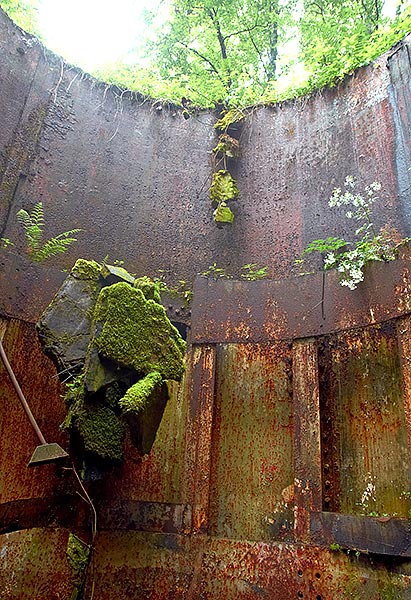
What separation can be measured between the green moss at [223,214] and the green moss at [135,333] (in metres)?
Result: 2.36

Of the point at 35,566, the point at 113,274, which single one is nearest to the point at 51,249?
the point at 113,274

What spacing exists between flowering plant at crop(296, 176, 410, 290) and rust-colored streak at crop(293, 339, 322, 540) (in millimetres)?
920

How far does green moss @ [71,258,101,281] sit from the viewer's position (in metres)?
4.57

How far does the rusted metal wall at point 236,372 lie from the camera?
4129mm

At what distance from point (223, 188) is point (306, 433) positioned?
3.80 m

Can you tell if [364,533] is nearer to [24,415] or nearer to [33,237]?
[24,415]

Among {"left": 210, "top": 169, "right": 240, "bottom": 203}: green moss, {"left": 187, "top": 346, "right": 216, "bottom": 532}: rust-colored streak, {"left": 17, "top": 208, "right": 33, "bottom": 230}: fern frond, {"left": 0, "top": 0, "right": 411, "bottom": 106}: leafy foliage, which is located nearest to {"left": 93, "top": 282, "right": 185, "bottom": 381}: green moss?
{"left": 187, "top": 346, "right": 216, "bottom": 532}: rust-colored streak

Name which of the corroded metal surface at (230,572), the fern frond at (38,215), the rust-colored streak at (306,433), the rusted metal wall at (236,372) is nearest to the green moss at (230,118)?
the rusted metal wall at (236,372)

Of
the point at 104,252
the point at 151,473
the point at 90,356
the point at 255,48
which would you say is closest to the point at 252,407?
the point at 151,473

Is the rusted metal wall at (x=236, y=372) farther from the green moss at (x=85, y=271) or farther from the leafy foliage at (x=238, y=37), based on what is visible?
the leafy foliage at (x=238, y=37)

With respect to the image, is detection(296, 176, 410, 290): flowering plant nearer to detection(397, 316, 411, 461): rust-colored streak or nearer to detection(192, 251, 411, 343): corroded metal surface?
detection(192, 251, 411, 343): corroded metal surface

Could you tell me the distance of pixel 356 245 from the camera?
206 inches

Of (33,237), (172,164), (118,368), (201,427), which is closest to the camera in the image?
(118,368)

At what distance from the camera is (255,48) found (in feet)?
36.8
